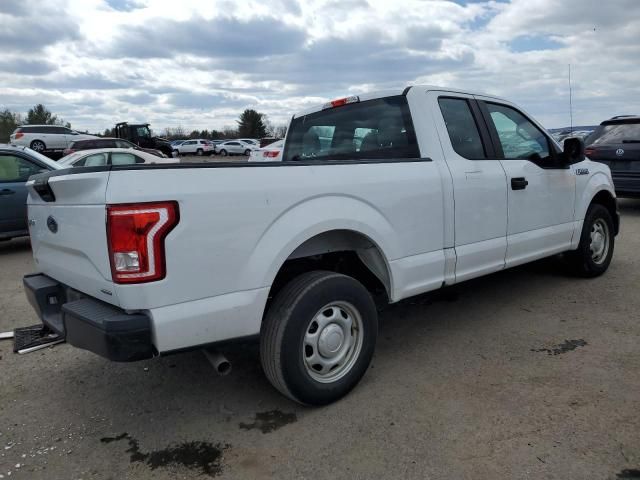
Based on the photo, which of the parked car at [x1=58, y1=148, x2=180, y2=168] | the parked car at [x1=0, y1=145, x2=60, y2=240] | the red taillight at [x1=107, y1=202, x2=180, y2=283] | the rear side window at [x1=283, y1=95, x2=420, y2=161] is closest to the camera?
the red taillight at [x1=107, y1=202, x2=180, y2=283]

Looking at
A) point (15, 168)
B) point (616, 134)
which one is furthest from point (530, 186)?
point (15, 168)

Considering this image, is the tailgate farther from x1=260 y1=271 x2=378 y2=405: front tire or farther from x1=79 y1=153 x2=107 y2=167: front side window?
x1=79 y1=153 x2=107 y2=167: front side window

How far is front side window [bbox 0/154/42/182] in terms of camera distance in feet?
25.7

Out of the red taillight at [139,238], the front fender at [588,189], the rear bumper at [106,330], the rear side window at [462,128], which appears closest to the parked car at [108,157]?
the rear side window at [462,128]

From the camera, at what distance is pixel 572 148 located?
4660mm

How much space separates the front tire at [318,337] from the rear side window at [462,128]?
1502 mm

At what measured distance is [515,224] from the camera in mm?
4160

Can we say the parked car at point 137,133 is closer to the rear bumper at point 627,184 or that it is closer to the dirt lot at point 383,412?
the rear bumper at point 627,184

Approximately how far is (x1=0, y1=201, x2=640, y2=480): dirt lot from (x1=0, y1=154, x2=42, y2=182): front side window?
4649mm

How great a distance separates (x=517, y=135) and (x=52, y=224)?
3.67m

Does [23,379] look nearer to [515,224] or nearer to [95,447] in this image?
[95,447]

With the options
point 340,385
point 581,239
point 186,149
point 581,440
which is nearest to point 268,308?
point 340,385

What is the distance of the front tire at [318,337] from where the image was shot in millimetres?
2756

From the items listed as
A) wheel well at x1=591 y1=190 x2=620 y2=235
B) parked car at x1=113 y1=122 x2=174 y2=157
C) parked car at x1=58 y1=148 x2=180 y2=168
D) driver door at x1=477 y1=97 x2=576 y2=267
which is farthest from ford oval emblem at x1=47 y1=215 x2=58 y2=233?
parked car at x1=113 y1=122 x2=174 y2=157
